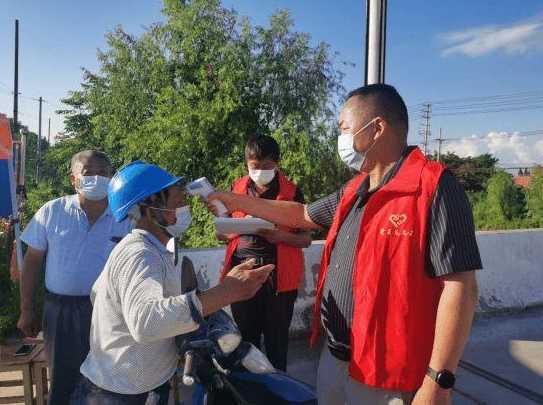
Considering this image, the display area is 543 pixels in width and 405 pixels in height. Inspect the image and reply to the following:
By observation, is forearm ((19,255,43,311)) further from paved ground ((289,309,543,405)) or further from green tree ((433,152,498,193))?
green tree ((433,152,498,193))

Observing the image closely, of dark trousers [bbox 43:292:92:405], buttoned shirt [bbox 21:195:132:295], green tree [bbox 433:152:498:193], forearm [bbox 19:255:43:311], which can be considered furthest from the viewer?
green tree [bbox 433:152:498:193]

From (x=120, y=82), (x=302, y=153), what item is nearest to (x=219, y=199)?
(x=302, y=153)

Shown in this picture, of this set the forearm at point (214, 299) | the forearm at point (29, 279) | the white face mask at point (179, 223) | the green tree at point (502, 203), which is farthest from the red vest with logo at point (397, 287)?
the green tree at point (502, 203)

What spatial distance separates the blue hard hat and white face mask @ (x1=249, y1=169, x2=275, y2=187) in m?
1.58

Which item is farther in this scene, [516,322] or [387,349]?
[516,322]

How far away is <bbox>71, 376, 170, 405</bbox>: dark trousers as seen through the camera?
1.80m

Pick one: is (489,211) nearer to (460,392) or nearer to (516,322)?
(516,322)

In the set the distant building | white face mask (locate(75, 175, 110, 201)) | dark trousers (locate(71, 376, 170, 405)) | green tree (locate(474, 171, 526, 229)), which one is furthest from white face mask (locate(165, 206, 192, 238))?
the distant building

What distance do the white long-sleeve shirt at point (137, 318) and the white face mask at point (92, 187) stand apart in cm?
139

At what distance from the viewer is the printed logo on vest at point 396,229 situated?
168 cm

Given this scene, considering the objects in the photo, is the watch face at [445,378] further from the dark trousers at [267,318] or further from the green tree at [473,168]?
the green tree at [473,168]

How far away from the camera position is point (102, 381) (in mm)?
1802

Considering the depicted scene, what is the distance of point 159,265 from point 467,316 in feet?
3.61

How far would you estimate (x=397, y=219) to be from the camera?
1706 mm
